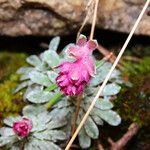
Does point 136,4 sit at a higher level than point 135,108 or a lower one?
higher

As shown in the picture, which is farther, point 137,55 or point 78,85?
point 137,55

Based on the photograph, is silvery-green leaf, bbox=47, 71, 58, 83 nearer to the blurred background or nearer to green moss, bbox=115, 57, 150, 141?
the blurred background

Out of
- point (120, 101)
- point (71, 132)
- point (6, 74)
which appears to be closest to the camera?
point (71, 132)

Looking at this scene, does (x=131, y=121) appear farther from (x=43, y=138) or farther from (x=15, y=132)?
(x=15, y=132)

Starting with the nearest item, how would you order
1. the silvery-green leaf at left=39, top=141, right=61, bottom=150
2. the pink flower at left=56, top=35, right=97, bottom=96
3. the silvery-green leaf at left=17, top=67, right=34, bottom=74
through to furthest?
the pink flower at left=56, top=35, right=97, bottom=96
the silvery-green leaf at left=39, top=141, right=61, bottom=150
the silvery-green leaf at left=17, top=67, right=34, bottom=74

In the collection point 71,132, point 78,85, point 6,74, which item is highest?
point 78,85

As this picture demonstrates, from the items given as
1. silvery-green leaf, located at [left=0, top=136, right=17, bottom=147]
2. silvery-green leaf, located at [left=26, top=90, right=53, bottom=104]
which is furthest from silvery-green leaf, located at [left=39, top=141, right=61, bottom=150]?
silvery-green leaf, located at [left=26, top=90, right=53, bottom=104]

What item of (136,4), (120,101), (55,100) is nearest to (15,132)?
(55,100)

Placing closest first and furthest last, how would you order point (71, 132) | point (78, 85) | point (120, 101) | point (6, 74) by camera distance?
point (78, 85) < point (71, 132) < point (120, 101) < point (6, 74)

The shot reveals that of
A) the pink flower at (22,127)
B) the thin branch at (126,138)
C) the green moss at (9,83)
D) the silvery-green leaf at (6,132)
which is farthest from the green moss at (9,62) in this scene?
the thin branch at (126,138)
